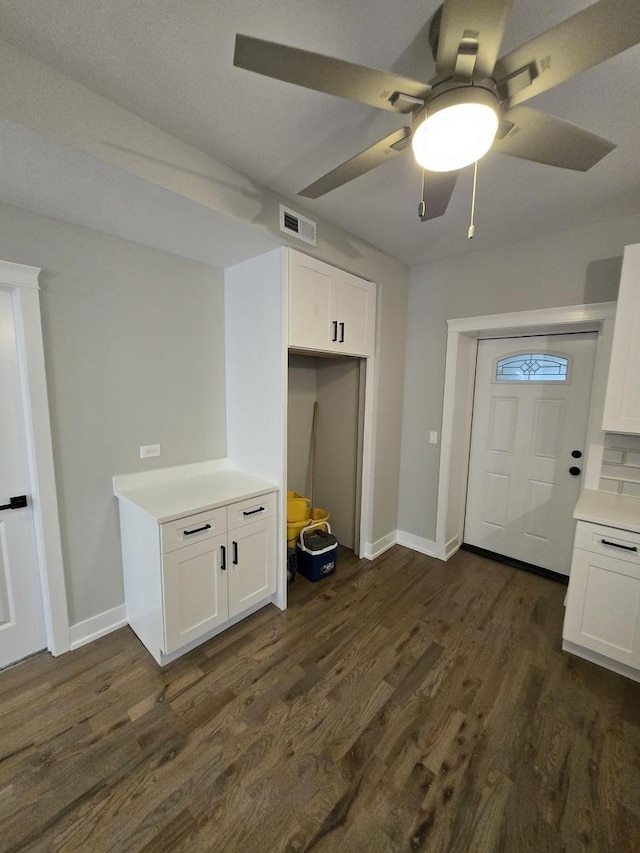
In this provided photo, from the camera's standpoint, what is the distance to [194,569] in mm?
1912

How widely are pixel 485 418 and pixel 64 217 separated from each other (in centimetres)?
330

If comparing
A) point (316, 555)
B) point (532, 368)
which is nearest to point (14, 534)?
point (316, 555)

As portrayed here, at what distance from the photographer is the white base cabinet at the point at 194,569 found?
182 cm

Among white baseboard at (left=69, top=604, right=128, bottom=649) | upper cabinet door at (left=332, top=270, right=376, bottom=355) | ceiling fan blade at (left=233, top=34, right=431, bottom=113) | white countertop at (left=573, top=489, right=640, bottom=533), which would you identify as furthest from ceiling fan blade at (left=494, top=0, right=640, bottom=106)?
white baseboard at (left=69, top=604, right=128, bottom=649)

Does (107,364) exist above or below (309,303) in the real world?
below

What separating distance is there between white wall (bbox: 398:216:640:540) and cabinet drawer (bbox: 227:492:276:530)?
1558mm

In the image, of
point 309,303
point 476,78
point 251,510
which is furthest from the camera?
point 309,303

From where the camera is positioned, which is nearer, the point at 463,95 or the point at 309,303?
the point at 463,95

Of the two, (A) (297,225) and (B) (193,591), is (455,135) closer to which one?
(A) (297,225)

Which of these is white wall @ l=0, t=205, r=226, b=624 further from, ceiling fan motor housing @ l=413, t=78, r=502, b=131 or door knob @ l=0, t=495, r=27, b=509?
ceiling fan motor housing @ l=413, t=78, r=502, b=131

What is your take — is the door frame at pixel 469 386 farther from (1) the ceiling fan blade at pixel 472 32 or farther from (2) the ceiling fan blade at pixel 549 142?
(1) the ceiling fan blade at pixel 472 32

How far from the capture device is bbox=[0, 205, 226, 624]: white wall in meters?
1.83

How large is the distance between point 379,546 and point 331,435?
113 centimetres

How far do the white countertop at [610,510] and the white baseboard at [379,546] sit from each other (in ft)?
5.29
